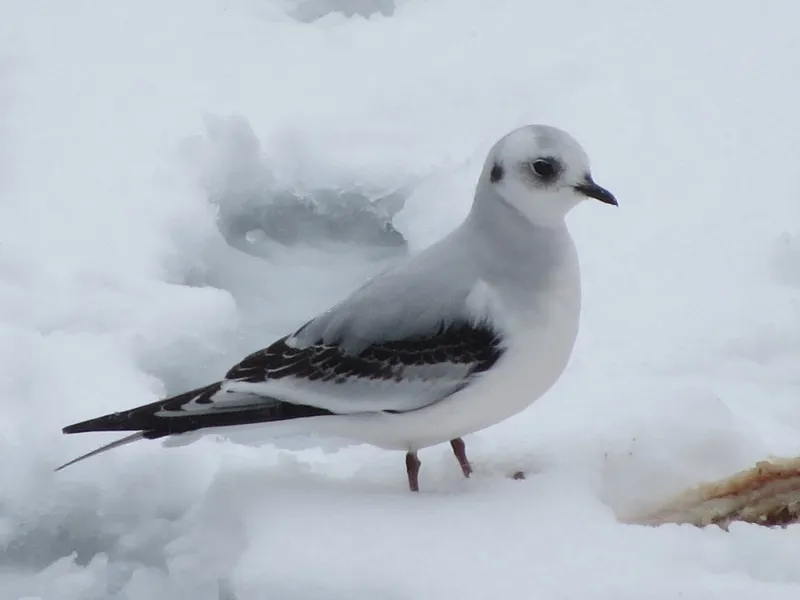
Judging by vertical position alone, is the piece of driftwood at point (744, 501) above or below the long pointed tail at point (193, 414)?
below

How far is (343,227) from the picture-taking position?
3961mm

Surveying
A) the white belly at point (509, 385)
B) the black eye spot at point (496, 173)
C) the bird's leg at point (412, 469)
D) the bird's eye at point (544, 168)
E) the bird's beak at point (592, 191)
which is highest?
the black eye spot at point (496, 173)

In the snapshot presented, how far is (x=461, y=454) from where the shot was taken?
8.43 feet

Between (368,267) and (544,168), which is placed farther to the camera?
(368,267)

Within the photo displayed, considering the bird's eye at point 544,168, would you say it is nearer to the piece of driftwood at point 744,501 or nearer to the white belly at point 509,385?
the white belly at point 509,385

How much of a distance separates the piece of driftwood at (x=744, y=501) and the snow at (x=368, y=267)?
0.09 metres

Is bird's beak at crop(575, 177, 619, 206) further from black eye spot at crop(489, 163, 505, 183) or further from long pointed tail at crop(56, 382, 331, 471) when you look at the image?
long pointed tail at crop(56, 382, 331, 471)

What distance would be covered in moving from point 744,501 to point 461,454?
60 centimetres

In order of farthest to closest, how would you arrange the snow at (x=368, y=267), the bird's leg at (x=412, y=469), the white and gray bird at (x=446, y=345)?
the bird's leg at (x=412, y=469), the white and gray bird at (x=446, y=345), the snow at (x=368, y=267)

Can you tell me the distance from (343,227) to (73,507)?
1.68 metres

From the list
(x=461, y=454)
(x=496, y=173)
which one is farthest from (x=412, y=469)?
(x=496, y=173)

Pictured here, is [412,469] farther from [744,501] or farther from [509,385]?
[744,501]

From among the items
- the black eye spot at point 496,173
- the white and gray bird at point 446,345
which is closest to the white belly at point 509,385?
the white and gray bird at point 446,345

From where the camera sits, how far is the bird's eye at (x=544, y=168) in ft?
7.86
